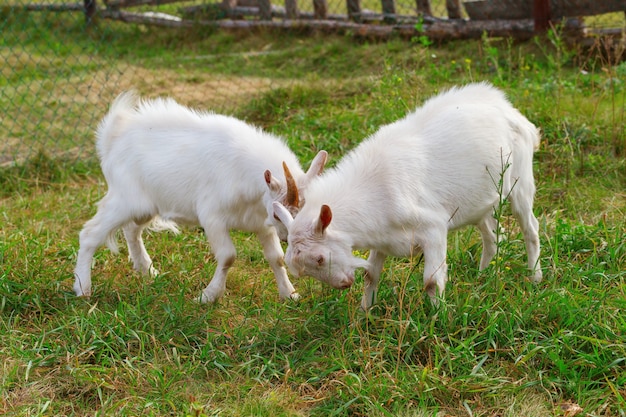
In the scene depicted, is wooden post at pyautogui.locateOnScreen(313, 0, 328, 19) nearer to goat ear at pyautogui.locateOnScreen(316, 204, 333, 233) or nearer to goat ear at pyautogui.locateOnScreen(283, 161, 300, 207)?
goat ear at pyautogui.locateOnScreen(283, 161, 300, 207)

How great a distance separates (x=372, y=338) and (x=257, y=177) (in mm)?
1247

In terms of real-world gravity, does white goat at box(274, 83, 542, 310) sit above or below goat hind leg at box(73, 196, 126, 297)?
above

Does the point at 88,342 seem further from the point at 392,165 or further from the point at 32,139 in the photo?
the point at 32,139

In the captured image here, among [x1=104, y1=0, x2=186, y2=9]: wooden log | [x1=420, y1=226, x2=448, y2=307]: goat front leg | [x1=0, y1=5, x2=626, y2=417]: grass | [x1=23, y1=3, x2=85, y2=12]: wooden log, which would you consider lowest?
[x1=0, y1=5, x2=626, y2=417]: grass

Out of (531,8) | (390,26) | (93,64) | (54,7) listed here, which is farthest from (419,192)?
(54,7)

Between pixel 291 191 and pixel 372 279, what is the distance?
2.34 ft

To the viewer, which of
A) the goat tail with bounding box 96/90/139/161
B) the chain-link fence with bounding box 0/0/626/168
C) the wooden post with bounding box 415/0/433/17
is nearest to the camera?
the goat tail with bounding box 96/90/139/161

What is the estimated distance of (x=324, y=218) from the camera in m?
3.84

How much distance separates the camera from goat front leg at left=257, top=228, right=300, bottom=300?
16.5 ft

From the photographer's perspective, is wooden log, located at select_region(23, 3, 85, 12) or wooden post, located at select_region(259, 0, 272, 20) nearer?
wooden post, located at select_region(259, 0, 272, 20)

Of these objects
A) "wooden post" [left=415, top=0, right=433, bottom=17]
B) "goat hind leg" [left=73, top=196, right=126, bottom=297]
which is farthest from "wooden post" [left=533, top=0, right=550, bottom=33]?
"goat hind leg" [left=73, top=196, right=126, bottom=297]

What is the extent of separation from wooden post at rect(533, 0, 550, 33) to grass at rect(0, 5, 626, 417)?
4.42 feet

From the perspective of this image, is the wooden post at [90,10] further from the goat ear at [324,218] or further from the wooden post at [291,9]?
the goat ear at [324,218]

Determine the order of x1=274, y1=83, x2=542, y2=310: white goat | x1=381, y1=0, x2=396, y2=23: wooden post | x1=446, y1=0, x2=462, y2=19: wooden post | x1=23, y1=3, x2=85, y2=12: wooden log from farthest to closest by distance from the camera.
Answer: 1. x1=23, y1=3, x2=85, y2=12: wooden log
2. x1=381, y1=0, x2=396, y2=23: wooden post
3. x1=446, y1=0, x2=462, y2=19: wooden post
4. x1=274, y1=83, x2=542, y2=310: white goat
